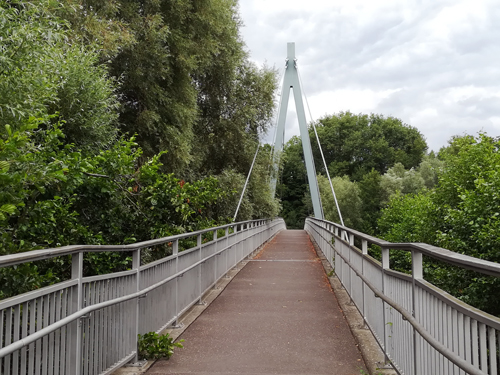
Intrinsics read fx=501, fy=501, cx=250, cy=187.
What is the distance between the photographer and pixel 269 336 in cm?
568

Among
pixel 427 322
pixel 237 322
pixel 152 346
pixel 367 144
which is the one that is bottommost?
pixel 237 322

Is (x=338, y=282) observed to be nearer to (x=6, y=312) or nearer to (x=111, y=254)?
(x=111, y=254)

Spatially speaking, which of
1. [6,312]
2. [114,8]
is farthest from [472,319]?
[114,8]

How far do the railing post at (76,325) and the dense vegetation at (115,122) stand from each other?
3.36 ft

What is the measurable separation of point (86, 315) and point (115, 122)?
31.2 feet

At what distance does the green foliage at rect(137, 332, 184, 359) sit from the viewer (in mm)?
4699

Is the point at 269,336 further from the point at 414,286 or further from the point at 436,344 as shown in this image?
the point at 436,344

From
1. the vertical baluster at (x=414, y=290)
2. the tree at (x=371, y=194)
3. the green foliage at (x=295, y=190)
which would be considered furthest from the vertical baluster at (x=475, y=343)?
the green foliage at (x=295, y=190)

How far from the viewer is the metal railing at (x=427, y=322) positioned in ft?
7.17

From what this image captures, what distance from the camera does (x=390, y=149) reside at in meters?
77.2

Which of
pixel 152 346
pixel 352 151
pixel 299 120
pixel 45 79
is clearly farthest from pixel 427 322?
pixel 352 151

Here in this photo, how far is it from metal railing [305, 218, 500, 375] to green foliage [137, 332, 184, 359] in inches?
79.5

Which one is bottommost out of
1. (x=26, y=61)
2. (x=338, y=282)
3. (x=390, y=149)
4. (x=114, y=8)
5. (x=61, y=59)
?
(x=338, y=282)

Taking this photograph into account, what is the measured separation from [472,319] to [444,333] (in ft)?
1.53
